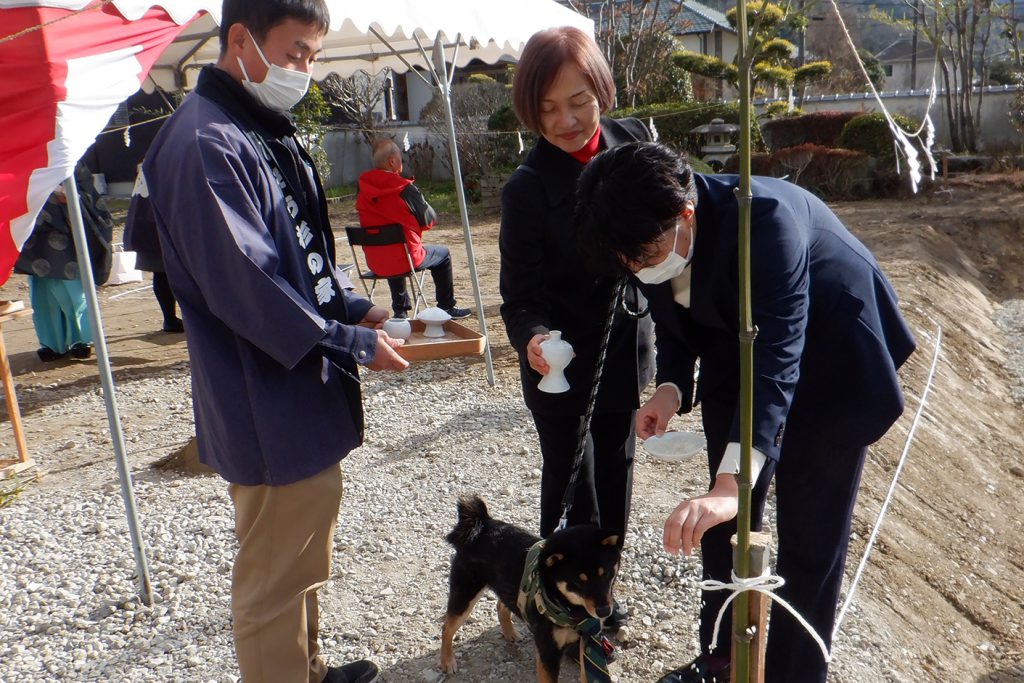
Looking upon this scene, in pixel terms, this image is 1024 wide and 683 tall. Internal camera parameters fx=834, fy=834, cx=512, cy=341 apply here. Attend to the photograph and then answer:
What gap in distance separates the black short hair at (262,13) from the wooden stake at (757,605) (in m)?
1.53

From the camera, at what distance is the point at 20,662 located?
314cm

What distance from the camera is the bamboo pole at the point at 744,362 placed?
117 cm

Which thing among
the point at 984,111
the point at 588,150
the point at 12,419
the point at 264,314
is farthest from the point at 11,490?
the point at 984,111

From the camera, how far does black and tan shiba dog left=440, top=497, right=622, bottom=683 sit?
7.75ft

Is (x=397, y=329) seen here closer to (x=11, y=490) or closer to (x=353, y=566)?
(x=353, y=566)

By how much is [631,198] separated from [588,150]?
85 cm

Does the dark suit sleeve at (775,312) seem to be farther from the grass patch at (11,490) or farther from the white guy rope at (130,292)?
the white guy rope at (130,292)

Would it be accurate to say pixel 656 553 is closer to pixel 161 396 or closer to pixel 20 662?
pixel 20 662

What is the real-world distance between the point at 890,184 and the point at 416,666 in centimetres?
1371

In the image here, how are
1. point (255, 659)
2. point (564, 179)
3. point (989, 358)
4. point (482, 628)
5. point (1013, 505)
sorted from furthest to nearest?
point (989, 358) < point (1013, 505) < point (482, 628) < point (564, 179) < point (255, 659)

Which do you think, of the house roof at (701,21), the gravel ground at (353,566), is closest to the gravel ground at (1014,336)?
the gravel ground at (353,566)

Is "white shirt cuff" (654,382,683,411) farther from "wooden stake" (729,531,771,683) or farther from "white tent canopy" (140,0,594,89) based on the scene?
"white tent canopy" (140,0,594,89)

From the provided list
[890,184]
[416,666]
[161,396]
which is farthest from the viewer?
[890,184]

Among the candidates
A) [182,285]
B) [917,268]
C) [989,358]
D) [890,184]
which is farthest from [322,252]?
[890,184]
